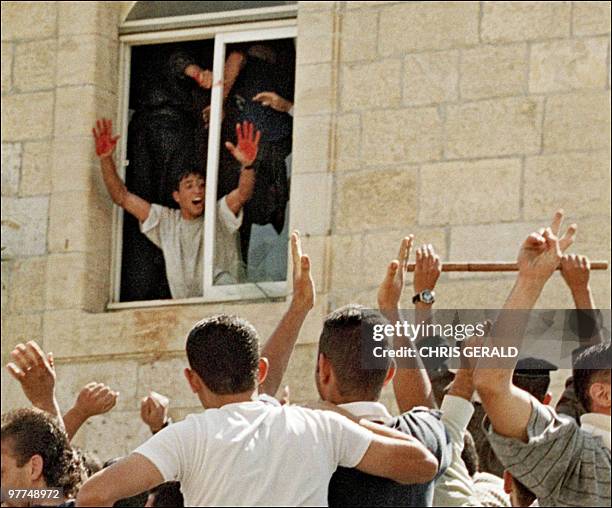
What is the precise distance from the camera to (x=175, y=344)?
10062 mm

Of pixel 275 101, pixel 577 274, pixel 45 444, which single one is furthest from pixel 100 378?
pixel 45 444

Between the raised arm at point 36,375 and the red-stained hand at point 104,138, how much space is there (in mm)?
4141

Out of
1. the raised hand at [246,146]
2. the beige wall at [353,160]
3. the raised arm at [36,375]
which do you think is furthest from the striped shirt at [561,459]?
the raised hand at [246,146]

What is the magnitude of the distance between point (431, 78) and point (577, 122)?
32.8 inches

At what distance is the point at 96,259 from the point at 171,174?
24.7 inches

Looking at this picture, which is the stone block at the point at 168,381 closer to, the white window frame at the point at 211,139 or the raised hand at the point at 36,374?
the white window frame at the point at 211,139

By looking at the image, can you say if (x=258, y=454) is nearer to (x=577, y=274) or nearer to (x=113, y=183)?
(x=577, y=274)

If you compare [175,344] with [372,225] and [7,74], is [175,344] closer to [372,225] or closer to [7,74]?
[372,225]

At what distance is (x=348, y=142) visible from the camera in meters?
9.92

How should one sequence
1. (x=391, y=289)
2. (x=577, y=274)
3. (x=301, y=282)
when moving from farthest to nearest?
1. (x=577, y=274)
2. (x=301, y=282)
3. (x=391, y=289)

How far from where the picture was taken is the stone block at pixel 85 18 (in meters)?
10.8

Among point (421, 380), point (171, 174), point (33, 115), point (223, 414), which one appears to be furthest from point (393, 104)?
point (223, 414)

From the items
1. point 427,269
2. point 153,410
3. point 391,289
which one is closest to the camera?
point 391,289

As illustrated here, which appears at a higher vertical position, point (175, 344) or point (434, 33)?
point (434, 33)
